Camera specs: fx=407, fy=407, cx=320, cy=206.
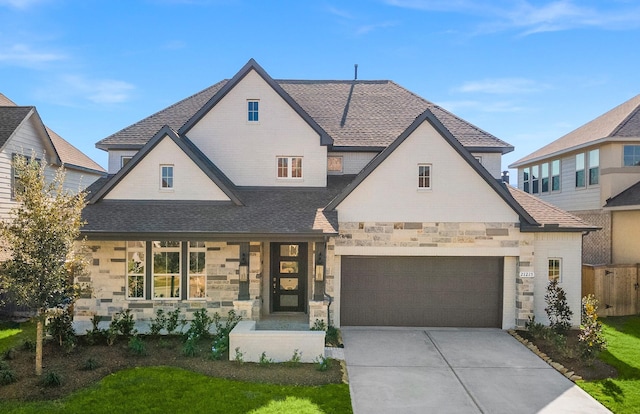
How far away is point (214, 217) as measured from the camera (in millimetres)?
12273

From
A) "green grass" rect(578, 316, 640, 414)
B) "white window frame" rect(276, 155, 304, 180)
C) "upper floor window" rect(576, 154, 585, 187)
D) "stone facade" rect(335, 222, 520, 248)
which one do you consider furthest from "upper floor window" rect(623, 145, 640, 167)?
"white window frame" rect(276, 155, 304, 180)

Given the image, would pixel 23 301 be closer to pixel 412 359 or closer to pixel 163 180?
pixel 163 180

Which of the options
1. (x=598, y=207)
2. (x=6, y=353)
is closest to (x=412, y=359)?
(x=6, y=353)

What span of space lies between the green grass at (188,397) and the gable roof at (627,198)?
14.4 meters

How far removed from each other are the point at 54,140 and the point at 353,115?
1668 centimetres

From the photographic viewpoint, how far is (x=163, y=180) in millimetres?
13070

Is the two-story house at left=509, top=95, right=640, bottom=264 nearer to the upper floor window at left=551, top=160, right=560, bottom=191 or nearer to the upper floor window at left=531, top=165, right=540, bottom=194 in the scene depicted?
the upper floor window at left=551, top=160, right=560, bottom=191

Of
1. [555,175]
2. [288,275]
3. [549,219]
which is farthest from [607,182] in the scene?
[288,275]

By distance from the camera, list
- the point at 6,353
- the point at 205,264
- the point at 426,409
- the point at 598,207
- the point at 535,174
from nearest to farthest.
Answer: the point at 426,409 → the point at 6,353 → the point at 205,264 → the point at 598,207 → the point at 535,174

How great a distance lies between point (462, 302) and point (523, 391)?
4626 millimetres

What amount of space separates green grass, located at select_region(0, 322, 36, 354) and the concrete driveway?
29.7 feet

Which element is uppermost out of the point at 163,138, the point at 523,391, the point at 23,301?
the point at 163,138

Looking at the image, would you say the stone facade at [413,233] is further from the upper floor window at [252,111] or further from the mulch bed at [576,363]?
the upper floor window at [252,111]

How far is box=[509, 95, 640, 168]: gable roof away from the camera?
56.5ft
